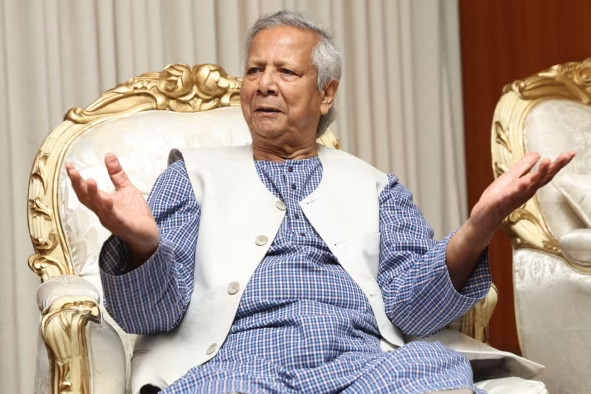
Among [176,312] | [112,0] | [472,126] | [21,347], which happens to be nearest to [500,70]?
[472,126]

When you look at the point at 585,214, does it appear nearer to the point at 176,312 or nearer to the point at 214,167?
the point at 214,167

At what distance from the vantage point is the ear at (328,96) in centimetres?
236

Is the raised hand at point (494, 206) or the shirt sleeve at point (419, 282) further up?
the raised hand at point (494, 206)

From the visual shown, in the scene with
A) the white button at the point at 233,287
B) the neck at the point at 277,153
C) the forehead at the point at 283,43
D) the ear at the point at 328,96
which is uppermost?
the forehead at the point at 283,43

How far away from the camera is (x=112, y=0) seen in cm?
325

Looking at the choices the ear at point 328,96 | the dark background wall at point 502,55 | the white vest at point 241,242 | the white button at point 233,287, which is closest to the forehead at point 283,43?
the ear at point 328,96

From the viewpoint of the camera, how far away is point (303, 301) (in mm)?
2004

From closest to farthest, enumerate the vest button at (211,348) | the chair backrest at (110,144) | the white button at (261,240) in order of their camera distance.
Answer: the vest button at (211,348)
the white button at (261,240)
the chair backrest at (110,144)

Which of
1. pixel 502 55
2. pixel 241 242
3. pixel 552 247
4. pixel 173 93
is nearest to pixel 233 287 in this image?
pixel 241 242

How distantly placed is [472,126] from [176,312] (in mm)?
2299

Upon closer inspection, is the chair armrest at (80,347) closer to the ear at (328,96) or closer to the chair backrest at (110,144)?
the chair backrest at (110,144)

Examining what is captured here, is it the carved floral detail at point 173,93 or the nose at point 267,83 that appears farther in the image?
the carved floral detail at point 173,93

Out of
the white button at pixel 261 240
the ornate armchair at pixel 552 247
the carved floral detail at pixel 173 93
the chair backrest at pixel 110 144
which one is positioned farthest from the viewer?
the ornate armchair at pixel 552 247

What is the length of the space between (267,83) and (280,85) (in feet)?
0.11
